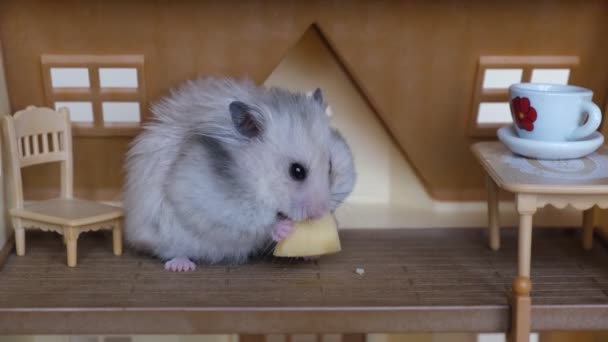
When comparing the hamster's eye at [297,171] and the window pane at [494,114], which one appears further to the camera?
the window pane at [494,114]

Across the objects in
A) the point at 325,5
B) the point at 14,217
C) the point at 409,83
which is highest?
the point at 325,5

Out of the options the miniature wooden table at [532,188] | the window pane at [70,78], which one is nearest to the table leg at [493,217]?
the miniature wooden table at [532,188]

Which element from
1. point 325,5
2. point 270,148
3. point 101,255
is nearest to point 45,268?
point 101,255

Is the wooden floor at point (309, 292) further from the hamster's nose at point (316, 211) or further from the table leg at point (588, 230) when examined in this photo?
the hamster's nose at point (316, 211)

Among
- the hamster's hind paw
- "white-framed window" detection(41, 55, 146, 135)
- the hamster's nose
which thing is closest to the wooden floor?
the hamster's hind paw

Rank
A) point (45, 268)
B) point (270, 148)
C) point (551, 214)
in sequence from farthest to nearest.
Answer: point (551, 214)
point (45, 268)
point (270, 148)

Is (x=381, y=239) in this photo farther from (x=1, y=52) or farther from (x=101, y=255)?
(x=1, y=52)

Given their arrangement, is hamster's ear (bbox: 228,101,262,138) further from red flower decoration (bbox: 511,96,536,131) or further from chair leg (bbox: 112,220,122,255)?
red flower decoration (bbox: 511,96,536,131)
